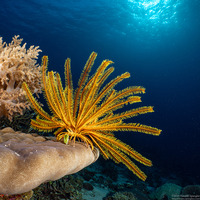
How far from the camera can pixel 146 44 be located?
2967 centimetres

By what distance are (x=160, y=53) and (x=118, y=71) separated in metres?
16.8

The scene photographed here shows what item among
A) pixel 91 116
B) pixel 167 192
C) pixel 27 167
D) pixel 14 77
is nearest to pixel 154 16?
pixel 167 192

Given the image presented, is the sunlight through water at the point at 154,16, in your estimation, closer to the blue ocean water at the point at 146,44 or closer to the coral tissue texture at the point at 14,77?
the blue ocean water at the point at 146,44

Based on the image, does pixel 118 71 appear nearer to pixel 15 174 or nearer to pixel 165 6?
pixel 165 6

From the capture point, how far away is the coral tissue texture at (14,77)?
2848 millimetres

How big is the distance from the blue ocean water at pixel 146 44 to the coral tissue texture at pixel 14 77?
60.5 ft

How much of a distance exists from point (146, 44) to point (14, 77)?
30817mm

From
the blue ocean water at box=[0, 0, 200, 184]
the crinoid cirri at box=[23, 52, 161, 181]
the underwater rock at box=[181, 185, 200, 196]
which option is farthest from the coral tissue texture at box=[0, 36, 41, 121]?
the blue ocean water at box=[0, 0, 200, 184]

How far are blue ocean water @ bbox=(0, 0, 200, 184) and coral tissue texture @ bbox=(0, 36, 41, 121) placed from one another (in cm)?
1845

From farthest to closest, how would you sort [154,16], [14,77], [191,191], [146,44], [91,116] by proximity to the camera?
[146,44], [154,16], [191,191], [14,77], [91,116]

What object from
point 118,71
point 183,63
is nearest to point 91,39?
point 118,71

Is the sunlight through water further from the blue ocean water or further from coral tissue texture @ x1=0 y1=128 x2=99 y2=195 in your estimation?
coral tissue texture @ x1=0 y1=128 x2=99 y2=195

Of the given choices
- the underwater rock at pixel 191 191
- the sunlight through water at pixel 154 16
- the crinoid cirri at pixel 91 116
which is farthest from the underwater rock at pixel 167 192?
the sunlight through water at pixel 154 16

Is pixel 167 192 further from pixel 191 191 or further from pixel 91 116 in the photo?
pixel 91 116
